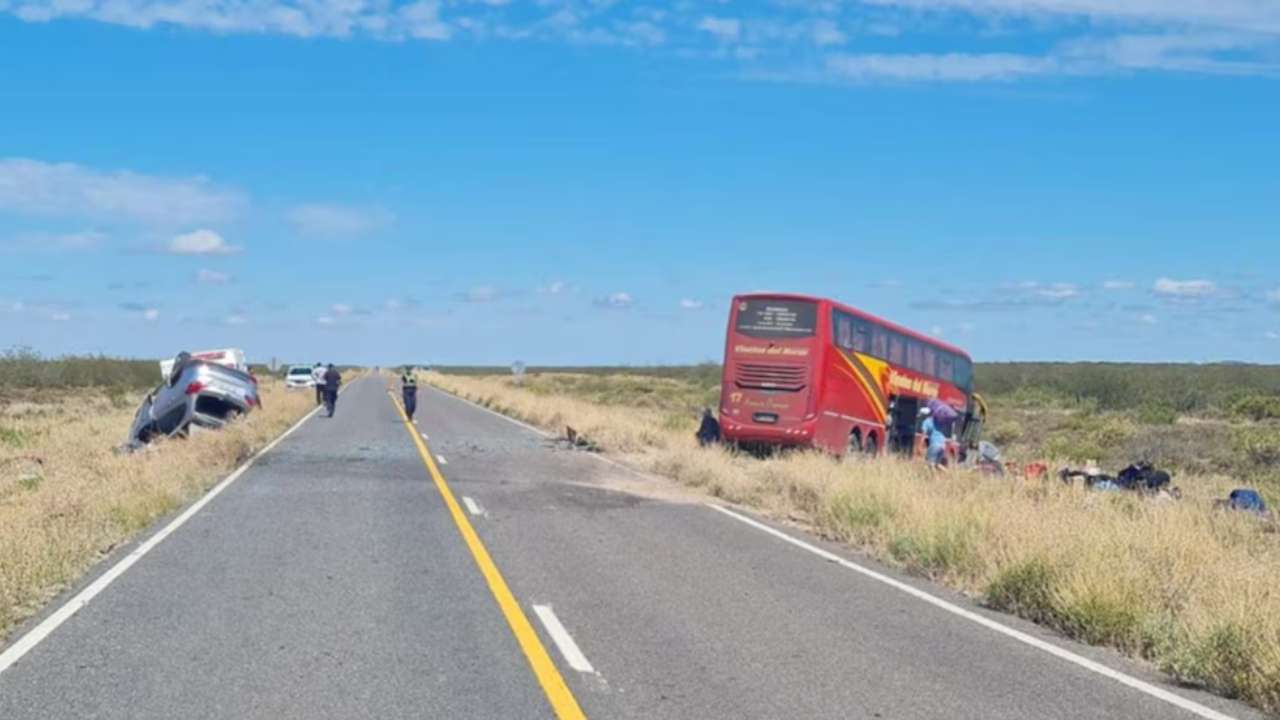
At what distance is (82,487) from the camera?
680 inches

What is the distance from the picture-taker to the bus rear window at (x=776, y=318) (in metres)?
27.0

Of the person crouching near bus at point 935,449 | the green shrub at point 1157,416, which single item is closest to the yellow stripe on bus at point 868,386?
the person crouching near bus at point 935,449

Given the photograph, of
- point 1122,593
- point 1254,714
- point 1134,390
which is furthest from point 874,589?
point 1134,390

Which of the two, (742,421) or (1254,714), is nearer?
(1254,714)

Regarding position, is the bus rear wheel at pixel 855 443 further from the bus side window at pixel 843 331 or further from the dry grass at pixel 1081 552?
the dry grass at pixel 1081 552

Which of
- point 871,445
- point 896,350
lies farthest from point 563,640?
point 896,350

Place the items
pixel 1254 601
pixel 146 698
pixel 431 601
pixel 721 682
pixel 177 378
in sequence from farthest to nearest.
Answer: pixel 177 378 → pixel 431 601 → pixel 1254 601 → pixel 721 682 → pixel 146 698

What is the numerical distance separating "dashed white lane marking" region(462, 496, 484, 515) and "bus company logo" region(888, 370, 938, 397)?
1509cm

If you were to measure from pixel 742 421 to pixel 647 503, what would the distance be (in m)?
9.48

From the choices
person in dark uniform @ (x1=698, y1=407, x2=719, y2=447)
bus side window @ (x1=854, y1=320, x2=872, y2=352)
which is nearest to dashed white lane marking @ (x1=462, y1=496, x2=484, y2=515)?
person in dark uniform @ (x1=698, y1=407, x2=719, y2=447)

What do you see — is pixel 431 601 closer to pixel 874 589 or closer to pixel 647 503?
pixel 874 589

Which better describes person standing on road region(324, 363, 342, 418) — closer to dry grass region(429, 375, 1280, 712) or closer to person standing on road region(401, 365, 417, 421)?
person standing on road region(401, 365, 417, 421)

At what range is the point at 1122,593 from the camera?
32.0ft

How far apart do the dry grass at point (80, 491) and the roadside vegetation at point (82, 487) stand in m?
0.02
